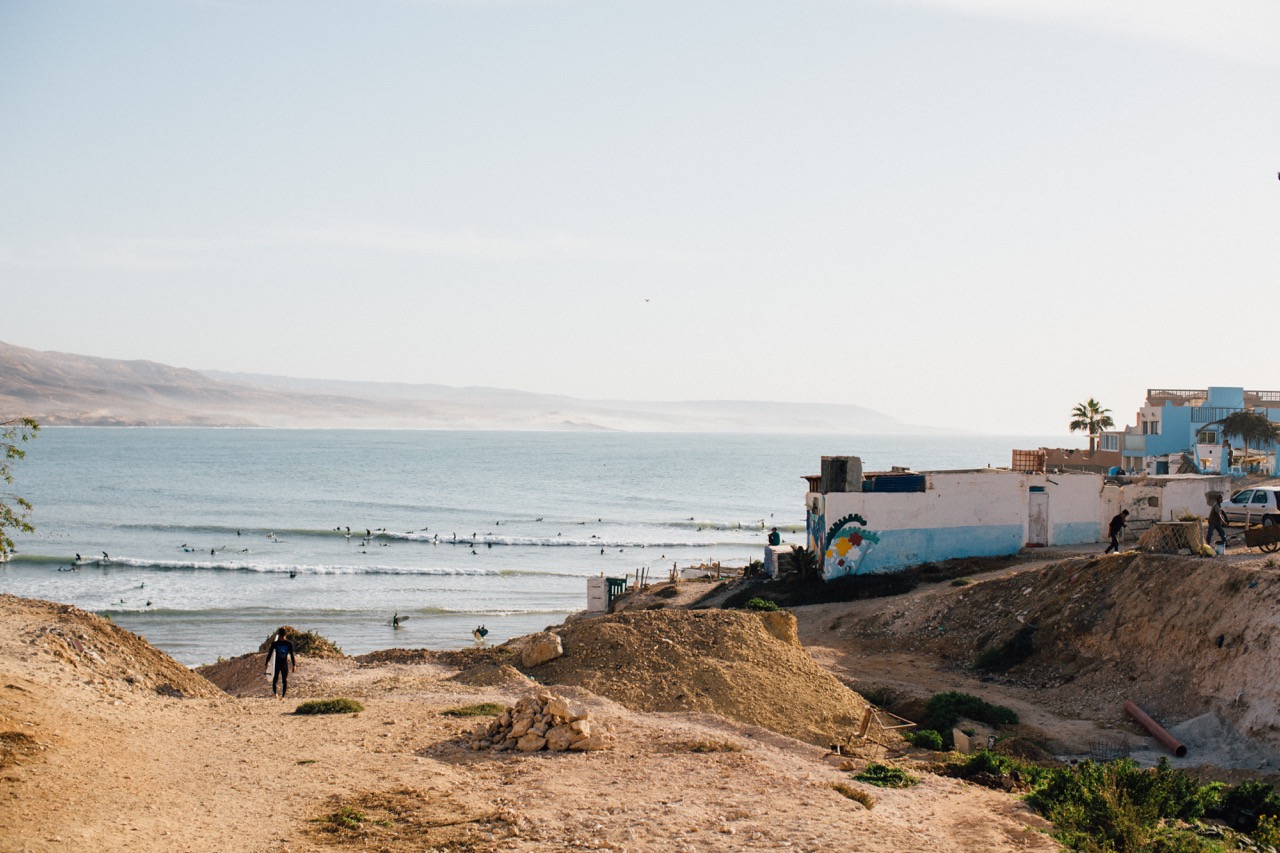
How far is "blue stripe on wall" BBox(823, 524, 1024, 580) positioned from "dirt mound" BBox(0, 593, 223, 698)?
22.6 m

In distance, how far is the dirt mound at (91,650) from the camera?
59.2 ft

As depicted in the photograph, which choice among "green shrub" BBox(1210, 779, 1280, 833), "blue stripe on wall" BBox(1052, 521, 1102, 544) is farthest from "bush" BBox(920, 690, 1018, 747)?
"blue stripe on wall" BBox(1052, 521, 1102, 544)

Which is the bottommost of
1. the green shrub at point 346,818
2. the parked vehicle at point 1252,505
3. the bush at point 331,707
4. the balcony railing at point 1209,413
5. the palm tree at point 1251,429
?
the bush at point 331,707

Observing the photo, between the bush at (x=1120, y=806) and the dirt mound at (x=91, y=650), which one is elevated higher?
the dirt mound at (x=91, y=650)

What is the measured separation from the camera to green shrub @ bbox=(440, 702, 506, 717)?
17969 millimetres

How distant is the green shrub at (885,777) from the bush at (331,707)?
913cm

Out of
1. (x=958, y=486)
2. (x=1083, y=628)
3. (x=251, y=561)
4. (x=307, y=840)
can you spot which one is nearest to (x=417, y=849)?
(x=307, y=840)

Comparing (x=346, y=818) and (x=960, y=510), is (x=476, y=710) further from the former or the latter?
(x=960, y=510)

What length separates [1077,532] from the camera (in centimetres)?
3809

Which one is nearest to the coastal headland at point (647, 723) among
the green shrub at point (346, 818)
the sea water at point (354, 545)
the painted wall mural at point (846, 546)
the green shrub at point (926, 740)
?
the green shrub at point (346, 818)

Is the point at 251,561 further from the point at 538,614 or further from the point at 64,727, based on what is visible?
the point at 64,727

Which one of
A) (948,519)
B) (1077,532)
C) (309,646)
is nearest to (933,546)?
(948,519)

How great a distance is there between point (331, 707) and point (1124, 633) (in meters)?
18.3

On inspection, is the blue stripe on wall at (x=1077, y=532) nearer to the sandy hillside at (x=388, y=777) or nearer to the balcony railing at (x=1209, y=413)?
the sandy hillside at (x=388, y=777)
